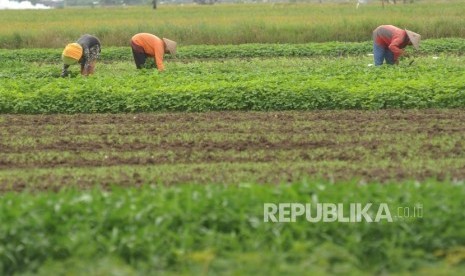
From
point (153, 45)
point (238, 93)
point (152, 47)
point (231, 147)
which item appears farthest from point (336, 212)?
point (152, 47)

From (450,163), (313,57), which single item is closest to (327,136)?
(450,163)

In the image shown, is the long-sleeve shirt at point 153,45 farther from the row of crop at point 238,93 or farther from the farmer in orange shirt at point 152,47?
the row of crop at point 238,93

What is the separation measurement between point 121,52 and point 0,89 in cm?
1033

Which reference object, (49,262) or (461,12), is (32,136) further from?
(461,12)

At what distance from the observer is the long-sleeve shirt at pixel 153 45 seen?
1734cm

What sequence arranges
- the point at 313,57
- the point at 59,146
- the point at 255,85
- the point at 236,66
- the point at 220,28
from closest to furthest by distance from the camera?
the point at 59,146, the point at 255,85, the point at 236,66, the point at 313,57, the point at 220,28

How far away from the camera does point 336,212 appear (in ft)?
24.1

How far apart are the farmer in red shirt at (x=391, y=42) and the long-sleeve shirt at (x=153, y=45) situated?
4.04 metres

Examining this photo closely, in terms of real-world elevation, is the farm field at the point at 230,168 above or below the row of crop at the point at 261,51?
above

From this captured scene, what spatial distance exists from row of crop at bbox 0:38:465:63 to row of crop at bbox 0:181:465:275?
663 inches

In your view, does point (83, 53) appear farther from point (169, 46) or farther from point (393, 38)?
point (393, 38)

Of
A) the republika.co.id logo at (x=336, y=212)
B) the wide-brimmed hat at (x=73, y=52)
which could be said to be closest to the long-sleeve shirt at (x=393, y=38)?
the wide-brimmed hat at (x=73, y=52)

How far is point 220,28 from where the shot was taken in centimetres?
2898

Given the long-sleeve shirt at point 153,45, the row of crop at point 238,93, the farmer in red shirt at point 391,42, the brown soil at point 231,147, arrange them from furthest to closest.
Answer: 1. the long-sleeve shirt at point 153,45
2. the farmer in red shirt at point 391,42
3. the row of crop at point 238,93
4. the brown soil at point 231,147
